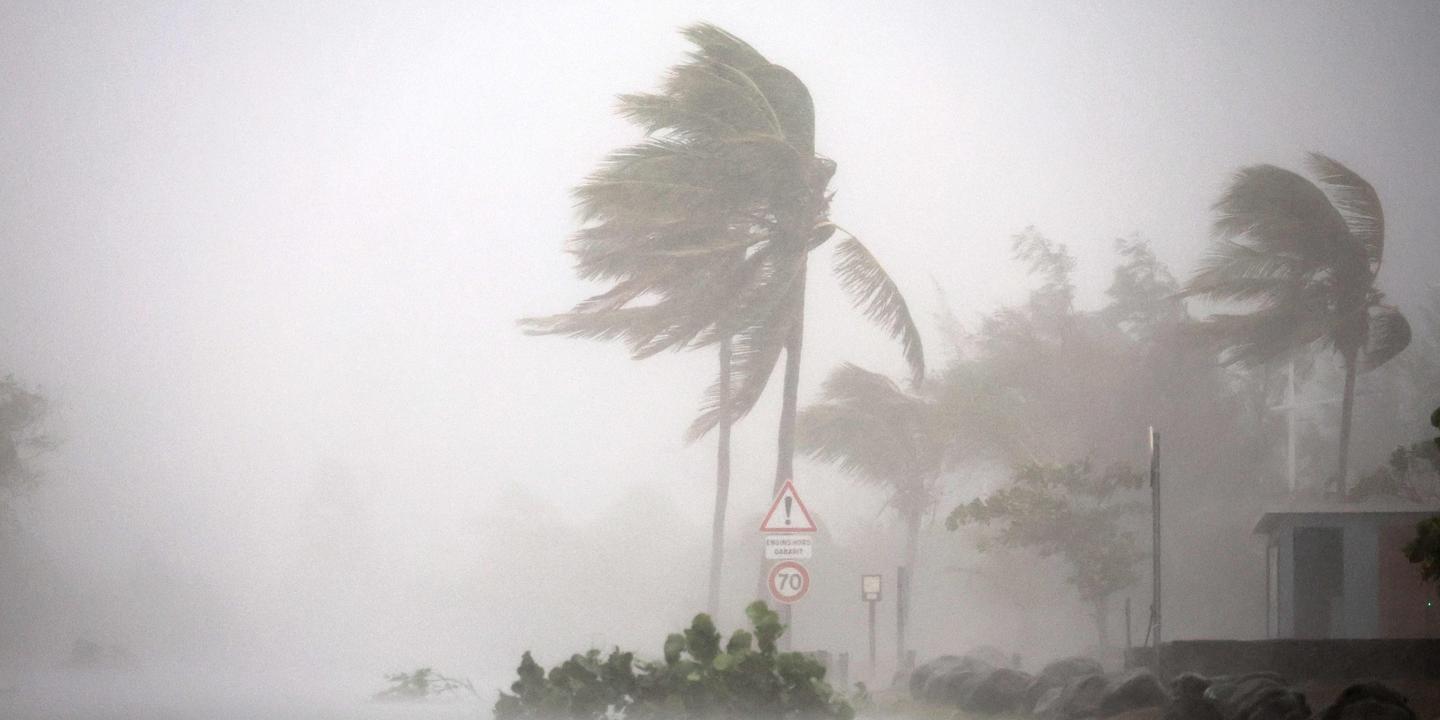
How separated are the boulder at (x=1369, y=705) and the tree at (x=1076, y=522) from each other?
21896mm

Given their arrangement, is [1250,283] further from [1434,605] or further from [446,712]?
[446,712]

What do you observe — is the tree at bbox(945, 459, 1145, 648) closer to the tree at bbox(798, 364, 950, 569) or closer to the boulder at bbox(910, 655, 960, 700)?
the tree at bbox(798, 364, 950, 569)

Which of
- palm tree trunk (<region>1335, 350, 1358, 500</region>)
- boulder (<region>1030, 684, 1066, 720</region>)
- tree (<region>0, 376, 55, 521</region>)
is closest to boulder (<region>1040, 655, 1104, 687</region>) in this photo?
boulder (<region>1030, 684, 1066, 720</region>)

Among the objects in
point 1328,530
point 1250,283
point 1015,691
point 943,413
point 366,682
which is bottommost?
point 366,682

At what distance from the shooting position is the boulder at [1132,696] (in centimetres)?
1947

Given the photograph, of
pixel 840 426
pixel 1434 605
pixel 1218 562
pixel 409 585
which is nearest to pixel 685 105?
pixel 840 426

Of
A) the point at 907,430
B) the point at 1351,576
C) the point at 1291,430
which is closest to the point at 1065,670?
the point at 1351,576

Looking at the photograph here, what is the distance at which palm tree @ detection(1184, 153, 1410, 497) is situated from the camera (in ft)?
162

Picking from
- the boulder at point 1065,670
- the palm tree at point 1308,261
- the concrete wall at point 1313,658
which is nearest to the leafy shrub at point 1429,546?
the concrete wall at point 1313,658

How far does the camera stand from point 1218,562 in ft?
195

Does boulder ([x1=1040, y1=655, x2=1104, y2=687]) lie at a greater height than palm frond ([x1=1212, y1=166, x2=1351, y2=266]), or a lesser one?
lesser

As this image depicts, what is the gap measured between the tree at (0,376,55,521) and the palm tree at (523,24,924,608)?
2747 centimetres

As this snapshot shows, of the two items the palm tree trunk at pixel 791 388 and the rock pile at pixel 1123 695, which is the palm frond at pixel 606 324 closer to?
the palm tree trunk at pixel 791 388

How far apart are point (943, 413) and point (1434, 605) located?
27.6 meters
